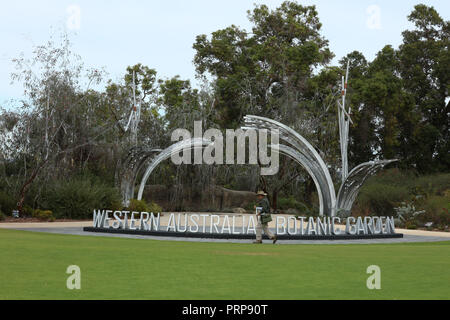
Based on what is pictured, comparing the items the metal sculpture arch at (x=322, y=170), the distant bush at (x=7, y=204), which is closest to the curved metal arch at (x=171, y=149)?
the metal sculpture arch at (x=322, y=170)

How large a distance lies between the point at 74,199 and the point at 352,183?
530 inches

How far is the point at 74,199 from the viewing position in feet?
99.7

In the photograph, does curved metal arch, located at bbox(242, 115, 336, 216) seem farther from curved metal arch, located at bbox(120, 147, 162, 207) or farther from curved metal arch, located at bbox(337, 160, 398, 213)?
curved metal arch, located at bbox(120, 147, 162, 207)

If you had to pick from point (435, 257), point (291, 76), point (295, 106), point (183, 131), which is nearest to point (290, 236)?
point (435, 257)

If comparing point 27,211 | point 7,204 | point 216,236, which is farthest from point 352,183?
point 7,204

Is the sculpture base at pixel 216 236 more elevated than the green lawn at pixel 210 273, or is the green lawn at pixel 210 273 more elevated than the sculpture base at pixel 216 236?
the sculpture base at pixel 216 236

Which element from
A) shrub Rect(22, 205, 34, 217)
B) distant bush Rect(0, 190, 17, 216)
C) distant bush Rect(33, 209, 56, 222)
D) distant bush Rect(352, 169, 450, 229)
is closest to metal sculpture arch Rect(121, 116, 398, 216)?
distant bush Rect(352, 169, 450, 229)

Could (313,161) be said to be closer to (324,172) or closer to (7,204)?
(324,172)

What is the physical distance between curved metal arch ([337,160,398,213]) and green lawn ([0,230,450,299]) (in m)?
12.6

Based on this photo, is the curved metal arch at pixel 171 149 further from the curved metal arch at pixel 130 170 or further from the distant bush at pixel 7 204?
the distant bush at pixel 7 204

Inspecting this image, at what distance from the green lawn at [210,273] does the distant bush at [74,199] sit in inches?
571

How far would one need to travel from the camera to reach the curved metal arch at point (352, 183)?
28.2 m

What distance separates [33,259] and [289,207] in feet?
110

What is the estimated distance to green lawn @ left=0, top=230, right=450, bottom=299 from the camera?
868 centimetres
